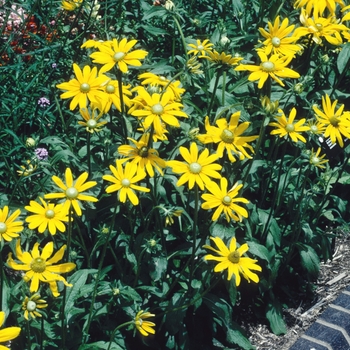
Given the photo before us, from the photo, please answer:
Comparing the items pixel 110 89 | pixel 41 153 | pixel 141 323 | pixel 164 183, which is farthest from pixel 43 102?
pixel 141 323

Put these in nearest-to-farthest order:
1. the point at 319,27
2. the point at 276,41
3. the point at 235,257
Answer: the point at 235,257
the point at 276,41
the point at 319,27

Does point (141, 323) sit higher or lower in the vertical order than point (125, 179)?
lower

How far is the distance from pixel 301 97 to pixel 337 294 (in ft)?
3.11

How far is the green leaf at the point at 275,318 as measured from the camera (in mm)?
2855

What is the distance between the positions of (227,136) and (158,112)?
11.0 inches

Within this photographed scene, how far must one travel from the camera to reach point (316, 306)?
120 inches

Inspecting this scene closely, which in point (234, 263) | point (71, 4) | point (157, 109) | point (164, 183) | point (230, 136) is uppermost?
point (71, 4)

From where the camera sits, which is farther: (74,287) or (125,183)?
(74,287)

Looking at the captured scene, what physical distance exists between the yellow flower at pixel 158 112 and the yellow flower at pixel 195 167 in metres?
0.10

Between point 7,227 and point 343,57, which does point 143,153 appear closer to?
point 7,227

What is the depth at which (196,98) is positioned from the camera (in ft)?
9.30

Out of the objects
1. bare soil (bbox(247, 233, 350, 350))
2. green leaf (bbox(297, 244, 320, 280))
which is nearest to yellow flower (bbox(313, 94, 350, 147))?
green leaf (bbox(297, 244, 320, 280))

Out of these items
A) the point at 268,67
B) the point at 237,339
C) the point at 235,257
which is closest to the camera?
the point at 235,257

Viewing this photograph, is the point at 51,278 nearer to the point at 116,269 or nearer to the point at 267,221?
the point at 116,269
